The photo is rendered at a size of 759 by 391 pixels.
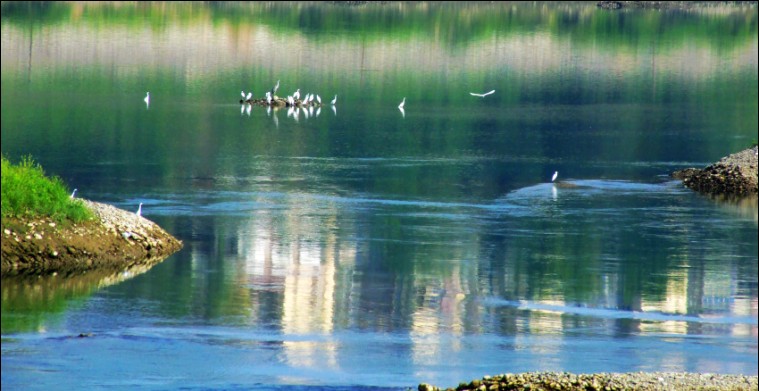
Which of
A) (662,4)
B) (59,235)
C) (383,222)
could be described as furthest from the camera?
(662,4)

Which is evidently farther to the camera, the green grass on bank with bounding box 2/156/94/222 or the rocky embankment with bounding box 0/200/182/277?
the green grass on bank with bounding box 2/156/94/222

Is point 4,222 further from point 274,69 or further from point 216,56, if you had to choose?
point 216,56

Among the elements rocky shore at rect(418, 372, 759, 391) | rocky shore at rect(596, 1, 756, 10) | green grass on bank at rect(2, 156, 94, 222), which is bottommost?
rocky shore at rect(418, 372, 759, 391)

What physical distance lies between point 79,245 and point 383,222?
973cm

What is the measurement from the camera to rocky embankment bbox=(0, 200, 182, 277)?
26703 mm

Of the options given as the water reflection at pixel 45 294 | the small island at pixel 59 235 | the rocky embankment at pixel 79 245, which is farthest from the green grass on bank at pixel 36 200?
the water reflection at pixel 45 294

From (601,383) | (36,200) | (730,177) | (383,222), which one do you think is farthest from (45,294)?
(730,177)

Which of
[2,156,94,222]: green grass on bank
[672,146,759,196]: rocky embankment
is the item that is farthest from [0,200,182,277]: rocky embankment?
[672,146,759,196]: rocky embankment

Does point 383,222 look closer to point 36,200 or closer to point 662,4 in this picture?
point 36,200

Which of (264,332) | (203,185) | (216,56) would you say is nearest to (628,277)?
(264,332)

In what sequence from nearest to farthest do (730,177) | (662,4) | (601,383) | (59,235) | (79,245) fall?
1. (601,383)
2. (59,235)
3. (79,245)
4. (730,177)
5. (662,4)

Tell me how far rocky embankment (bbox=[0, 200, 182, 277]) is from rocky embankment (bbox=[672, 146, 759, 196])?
18.9 meters

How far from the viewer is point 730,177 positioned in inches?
1660

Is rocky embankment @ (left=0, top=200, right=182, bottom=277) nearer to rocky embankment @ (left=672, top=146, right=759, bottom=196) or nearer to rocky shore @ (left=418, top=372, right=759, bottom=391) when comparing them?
rocky shore @ (left=418, top=372, right=759, bottom=391)
